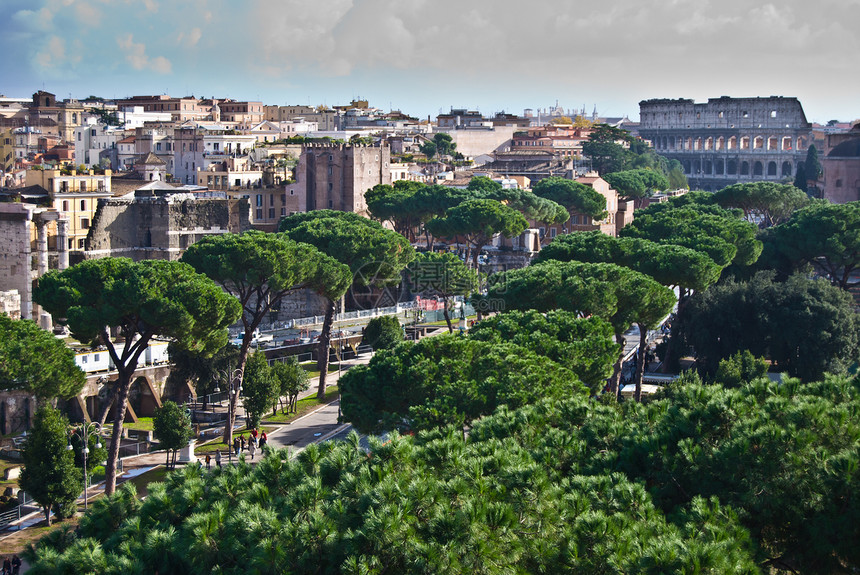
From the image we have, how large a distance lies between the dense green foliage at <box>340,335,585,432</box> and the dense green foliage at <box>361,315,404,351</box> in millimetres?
14690

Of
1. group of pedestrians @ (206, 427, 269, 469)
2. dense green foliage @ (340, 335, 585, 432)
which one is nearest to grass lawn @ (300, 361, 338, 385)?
group of pedestrians @ (206, 427, 269, 469)

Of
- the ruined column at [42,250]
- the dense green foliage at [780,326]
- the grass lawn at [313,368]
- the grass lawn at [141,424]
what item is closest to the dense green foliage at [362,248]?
the grass lawn at [313,368]

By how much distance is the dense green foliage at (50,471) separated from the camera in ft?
81.7

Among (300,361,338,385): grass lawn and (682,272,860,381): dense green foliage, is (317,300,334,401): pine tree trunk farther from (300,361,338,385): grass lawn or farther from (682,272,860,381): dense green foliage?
(682,272,860,381): dense green foliage

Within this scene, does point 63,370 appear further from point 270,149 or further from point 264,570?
point 270,149

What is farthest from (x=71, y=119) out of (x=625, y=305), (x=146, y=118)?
(x=625, y=305)

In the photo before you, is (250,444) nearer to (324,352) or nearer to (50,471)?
(50,471)

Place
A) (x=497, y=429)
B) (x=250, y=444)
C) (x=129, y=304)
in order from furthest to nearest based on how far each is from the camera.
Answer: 1. (x=250, y=444)
2. (x=129, y=304)
3. (x=497, y=429)

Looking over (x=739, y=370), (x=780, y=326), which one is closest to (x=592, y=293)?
(x=739, y=370)

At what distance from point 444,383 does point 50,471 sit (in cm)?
882

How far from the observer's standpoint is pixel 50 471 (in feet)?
81.9

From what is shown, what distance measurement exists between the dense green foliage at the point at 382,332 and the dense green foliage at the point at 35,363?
45.2 ft

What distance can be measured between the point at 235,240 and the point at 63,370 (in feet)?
26.8

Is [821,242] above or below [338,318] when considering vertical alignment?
above
